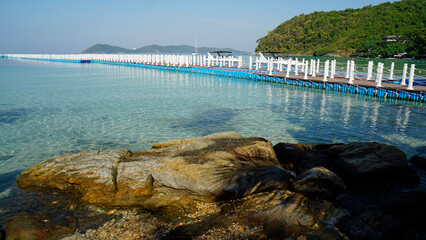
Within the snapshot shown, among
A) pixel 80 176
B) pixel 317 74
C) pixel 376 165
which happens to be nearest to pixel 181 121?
pixel 80 176

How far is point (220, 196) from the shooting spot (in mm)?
5254

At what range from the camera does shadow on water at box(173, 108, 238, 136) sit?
11.1 m

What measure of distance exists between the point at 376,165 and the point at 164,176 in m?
4.35

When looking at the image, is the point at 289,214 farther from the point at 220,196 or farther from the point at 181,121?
the point at 181,121

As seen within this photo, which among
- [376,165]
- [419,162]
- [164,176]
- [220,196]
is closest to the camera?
[220,196]

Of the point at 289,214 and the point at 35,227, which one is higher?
the point at 289,214

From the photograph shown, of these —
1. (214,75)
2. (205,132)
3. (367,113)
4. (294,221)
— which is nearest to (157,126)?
(205,132)

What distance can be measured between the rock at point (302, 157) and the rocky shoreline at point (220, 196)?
0.13ft

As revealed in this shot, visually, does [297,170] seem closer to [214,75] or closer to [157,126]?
[157,126]

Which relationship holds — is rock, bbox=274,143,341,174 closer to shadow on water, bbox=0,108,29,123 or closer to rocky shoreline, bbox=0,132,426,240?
rocky shoreline, bbox=0,132,426,240

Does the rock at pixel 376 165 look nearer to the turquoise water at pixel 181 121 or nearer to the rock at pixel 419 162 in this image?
the rock at pixel 419 162

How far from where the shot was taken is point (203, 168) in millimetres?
5727

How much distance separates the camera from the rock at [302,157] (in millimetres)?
6859

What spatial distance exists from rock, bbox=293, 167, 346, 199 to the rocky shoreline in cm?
2
